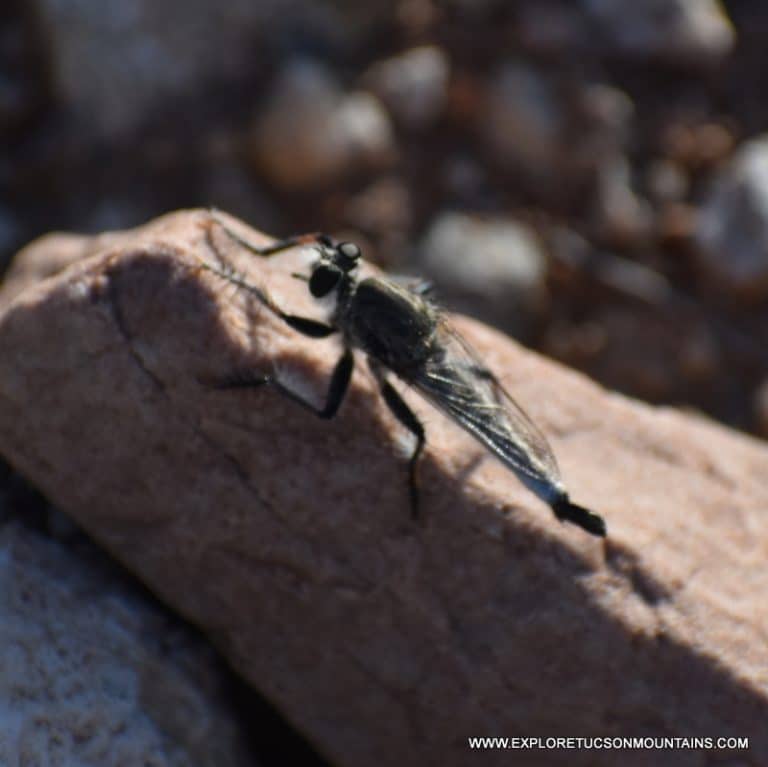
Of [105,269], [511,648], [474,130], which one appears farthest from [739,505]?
[474,130]

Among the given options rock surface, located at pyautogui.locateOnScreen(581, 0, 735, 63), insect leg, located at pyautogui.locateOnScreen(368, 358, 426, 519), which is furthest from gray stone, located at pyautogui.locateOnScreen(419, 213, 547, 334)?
insect leg, located at pyautogui.locateOnScreen(368, 358, 426, 519)

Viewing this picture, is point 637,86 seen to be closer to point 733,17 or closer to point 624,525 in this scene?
point 733,17

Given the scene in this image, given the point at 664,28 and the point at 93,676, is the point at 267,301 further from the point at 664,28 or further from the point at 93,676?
the point at 664,28

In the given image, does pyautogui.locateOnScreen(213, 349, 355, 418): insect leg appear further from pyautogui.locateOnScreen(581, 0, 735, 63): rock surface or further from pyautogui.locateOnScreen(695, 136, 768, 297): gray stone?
pyautogui.locateOnScreen(581, 0, 735, 63): rock surface

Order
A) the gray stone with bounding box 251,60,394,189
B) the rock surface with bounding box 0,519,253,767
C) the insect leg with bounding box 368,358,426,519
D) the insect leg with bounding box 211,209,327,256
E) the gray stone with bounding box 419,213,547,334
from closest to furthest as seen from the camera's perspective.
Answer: the rock surface with bounding box 0,519,253,767 < the insect leg with bounding box 368,358,426,519 < the insect leg with bounding box 211,209,327,256 < the gray stone with bounding box 419,213,547,334 < the gray stone with bounding box 251,60,394,189

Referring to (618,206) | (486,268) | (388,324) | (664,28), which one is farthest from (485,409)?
(664,28)

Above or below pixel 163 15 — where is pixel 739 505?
below

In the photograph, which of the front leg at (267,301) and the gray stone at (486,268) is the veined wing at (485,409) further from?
the gray stone at (486,268)
